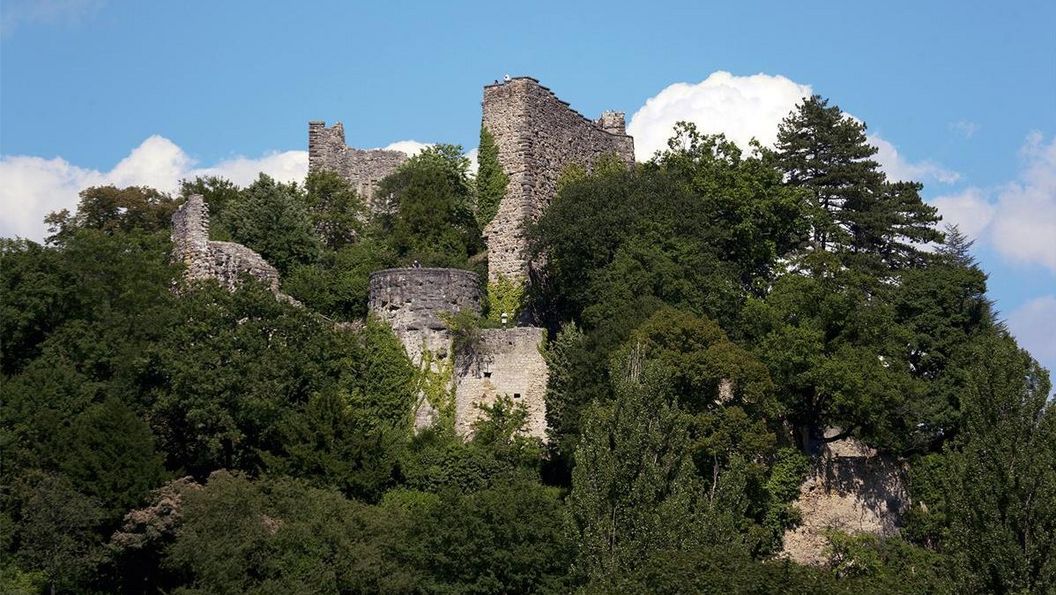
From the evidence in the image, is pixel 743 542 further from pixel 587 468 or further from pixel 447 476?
pixel 447 476

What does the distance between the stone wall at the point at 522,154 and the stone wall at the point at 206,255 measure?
5835 mm

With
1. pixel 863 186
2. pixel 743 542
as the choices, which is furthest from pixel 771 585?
pixel 863 186

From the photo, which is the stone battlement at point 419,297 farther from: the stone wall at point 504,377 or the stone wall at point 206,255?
the stone wall at point 206,255

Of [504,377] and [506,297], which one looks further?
[506,297]

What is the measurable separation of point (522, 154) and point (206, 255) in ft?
27.9

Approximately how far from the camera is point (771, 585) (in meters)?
32.9

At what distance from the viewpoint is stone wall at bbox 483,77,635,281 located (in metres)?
47.2

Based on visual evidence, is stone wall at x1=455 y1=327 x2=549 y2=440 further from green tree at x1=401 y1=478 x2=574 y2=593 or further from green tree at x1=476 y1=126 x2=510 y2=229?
green tree at x1=476 y1=126 x2=510 y2=229

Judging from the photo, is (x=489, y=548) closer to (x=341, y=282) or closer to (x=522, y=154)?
(x=341, y=282)

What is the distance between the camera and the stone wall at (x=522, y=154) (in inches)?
1858

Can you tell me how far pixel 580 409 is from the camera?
39.7 m

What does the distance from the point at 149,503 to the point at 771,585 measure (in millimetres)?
13049

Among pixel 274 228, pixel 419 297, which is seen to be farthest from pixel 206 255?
pixel 419 297

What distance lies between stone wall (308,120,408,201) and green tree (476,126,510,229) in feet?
42.9
